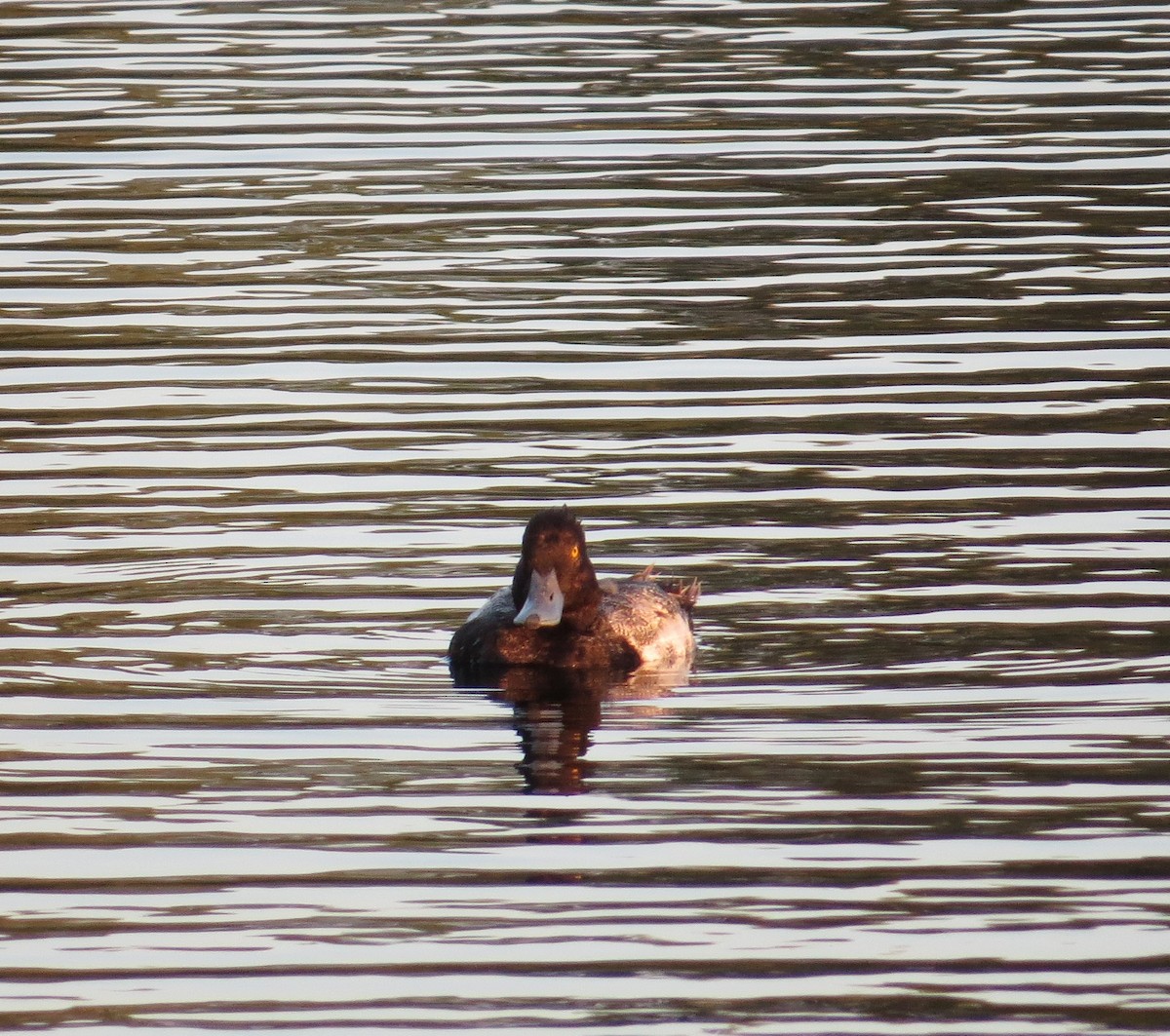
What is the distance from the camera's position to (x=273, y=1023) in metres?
7.41

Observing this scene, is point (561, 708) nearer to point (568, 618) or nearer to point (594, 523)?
point (568, 618)

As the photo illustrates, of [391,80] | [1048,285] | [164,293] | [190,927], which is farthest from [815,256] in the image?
[190,927]

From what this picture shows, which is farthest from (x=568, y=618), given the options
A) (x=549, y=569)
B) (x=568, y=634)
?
(x=549, y=569)

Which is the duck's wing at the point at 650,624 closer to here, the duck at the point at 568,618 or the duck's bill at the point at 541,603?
the duck at the point at 568,618

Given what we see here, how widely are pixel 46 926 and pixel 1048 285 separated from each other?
426 inches

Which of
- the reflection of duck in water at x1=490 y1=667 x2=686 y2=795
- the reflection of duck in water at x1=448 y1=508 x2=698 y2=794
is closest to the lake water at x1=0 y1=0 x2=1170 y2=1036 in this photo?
the reflection of duck in water at x1=490 y1=667 x2=686 y2=795

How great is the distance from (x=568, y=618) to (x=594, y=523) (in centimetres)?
Answer: 144

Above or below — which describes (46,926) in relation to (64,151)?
below

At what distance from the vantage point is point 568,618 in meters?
12.0

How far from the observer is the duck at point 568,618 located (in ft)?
37.8


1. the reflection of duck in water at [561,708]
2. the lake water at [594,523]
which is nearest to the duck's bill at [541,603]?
the reflection of duck in water at [561,708]

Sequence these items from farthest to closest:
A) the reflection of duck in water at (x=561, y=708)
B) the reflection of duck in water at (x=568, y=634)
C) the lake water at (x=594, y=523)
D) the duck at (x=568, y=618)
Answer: the duck at (x=568, y=618) < the reflection of duck in water at (x=568, y=634) < the reflection of duck in water at (x=561, y=708) < the lake water at (x=594, y=523)

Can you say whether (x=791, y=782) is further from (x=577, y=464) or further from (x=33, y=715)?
(x=577, y=464)

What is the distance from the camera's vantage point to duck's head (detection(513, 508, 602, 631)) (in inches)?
456
